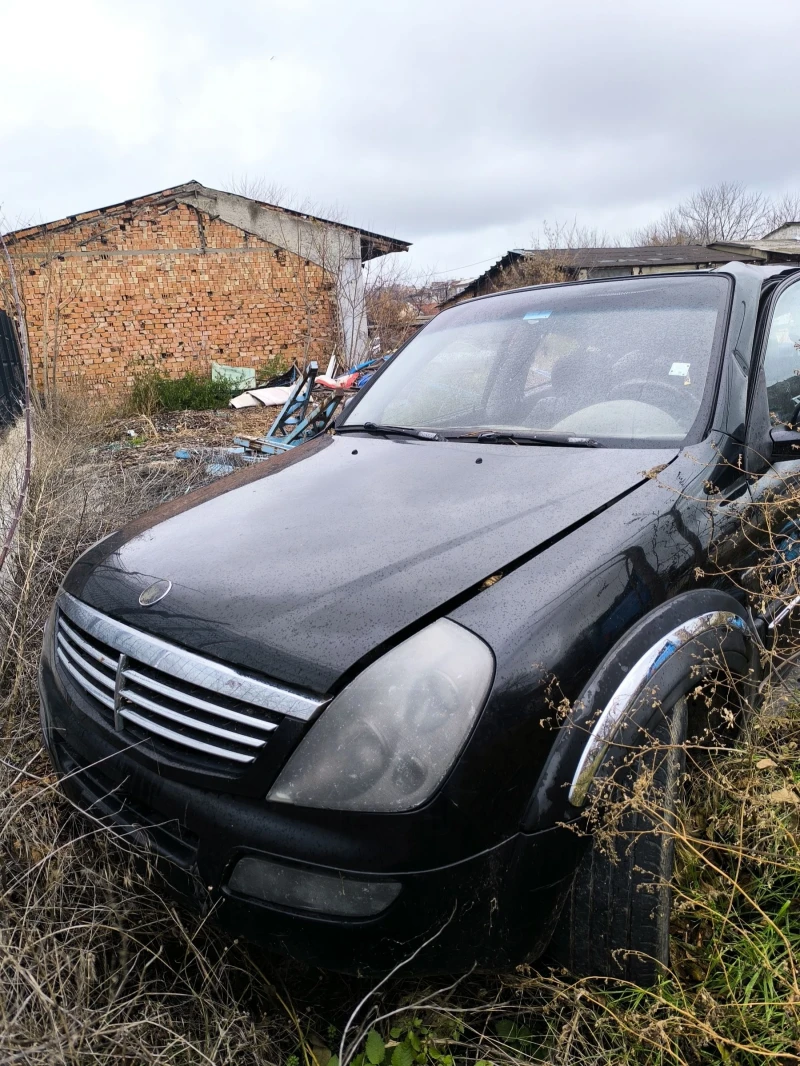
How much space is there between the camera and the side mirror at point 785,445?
2146mm

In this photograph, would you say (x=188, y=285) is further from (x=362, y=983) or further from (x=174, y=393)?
(x=362, y=983)

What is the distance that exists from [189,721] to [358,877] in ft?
1.49

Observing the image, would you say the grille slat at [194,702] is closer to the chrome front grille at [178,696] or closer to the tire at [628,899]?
the chrome front grille at [178,696]

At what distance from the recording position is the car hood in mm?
1406

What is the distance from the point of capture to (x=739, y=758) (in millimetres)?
1866

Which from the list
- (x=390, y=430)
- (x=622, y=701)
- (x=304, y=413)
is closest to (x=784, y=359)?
(x=390, y=430)

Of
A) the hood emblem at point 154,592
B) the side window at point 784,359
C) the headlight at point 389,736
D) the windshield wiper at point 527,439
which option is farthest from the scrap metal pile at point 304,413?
the headlight at point 389,736

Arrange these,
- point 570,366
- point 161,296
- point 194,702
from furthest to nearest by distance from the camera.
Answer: point 161,296
point 570,366
point 194,702

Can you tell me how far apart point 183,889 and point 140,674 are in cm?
45

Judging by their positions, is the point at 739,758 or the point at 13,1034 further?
the point at 739,758

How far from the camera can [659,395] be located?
219 cm

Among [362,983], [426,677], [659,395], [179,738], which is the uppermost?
[659,395]

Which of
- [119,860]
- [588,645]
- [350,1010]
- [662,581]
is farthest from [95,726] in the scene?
[662,581]

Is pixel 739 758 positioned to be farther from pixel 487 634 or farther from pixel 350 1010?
pixel 350 1010
